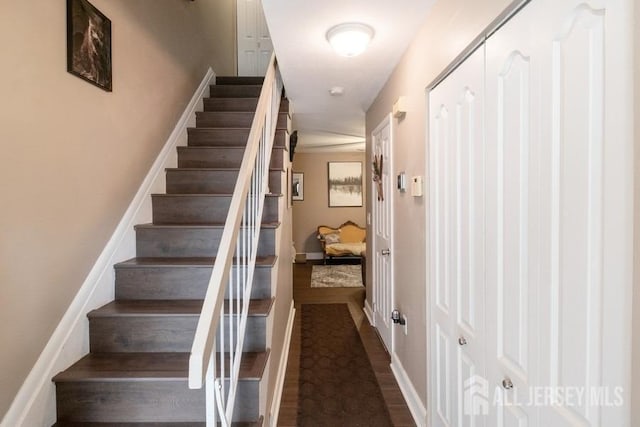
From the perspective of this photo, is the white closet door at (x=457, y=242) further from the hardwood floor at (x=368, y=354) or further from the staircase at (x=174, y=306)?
the staircase at (x=174, y=306)

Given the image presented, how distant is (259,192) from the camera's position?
1933 millimetres

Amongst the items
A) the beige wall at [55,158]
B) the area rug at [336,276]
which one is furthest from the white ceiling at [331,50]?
the area rug at [336,276]

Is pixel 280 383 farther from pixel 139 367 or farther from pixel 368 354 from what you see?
pixel 139 367

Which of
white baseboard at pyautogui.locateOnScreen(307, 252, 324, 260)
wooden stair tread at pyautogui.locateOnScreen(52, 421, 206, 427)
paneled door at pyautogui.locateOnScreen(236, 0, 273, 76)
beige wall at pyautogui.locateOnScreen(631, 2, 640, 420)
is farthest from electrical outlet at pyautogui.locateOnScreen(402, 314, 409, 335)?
white baseboard at pyautogui.locateOnScreen(307, 252, 324, 260)

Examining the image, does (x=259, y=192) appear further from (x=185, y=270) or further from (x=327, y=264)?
(x=327, y=264)

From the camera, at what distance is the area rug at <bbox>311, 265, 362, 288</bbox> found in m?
5.12

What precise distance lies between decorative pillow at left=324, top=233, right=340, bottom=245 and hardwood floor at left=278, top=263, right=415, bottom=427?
1.77 meters

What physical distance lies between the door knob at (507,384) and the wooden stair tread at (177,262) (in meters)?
1.24

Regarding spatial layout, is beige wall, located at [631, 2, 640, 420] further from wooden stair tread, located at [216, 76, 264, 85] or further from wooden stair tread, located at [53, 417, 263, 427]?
wooden stair tread, located at [216, 76, 264, 85]

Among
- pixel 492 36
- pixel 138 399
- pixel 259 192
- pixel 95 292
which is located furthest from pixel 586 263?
pixel 95 292

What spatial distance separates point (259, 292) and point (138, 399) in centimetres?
76

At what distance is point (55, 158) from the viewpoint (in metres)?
1.51

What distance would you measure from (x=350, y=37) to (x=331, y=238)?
5.12 m

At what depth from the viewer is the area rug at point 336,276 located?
202 inches
